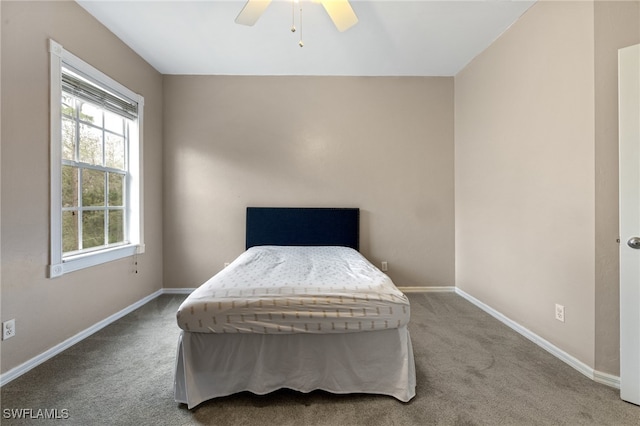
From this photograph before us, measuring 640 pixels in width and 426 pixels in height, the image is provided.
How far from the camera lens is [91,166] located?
7.40 ft

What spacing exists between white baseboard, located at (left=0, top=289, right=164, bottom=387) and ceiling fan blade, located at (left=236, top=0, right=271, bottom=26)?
108 inches

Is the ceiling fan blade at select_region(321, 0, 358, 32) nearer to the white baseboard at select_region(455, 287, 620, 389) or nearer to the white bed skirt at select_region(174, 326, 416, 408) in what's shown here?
the white bed skirt at select_region(174, 326, 416, 408)

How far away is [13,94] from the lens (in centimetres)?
161

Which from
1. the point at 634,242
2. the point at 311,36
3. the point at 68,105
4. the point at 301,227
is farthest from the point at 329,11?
the point at 634,242

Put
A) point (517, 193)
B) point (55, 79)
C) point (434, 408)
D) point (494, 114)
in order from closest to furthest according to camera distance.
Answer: point (434, 408) < point (55, 79) < point (517, 193) < point (494, 114)

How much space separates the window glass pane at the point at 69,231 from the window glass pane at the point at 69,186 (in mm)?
83

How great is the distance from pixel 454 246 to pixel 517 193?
3.78 feet

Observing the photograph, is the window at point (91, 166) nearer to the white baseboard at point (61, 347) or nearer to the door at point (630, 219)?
the white baseboard at point (61, 347)

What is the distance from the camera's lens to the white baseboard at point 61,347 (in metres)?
1.58

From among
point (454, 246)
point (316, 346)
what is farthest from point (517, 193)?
point (316, 346)

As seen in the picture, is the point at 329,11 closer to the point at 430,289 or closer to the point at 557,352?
the point at 557,352

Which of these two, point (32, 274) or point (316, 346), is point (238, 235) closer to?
point (32, 274)

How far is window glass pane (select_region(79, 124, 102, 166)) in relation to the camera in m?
2.20

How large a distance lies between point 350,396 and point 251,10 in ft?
8.43
